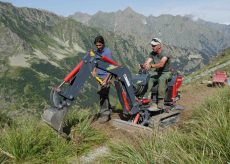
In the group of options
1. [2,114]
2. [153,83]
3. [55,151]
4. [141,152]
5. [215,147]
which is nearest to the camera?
[215,147]

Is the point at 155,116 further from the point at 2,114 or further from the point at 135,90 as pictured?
the point at 2,114

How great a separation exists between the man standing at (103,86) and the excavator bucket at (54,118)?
2.44m

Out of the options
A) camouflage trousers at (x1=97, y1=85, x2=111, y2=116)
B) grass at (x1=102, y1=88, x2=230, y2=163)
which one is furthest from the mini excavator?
grass at (x1=102, y1=88, x2=230, y2=163)

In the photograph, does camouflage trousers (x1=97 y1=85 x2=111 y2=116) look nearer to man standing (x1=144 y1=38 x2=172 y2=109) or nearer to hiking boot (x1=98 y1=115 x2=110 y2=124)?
hiking boot (x1=98 y1=115 x2=110 y2=124)

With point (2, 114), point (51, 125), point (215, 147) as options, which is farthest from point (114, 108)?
point (215, 147)

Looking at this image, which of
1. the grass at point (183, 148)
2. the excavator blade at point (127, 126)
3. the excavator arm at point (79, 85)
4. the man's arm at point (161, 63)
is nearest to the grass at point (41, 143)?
the excavator arm at point (79, 85)

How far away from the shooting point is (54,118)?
777 centimetres

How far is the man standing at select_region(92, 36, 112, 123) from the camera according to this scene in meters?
10.1

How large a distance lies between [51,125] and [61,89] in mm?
838

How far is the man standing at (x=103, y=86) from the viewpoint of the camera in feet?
33.2

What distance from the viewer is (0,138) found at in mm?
7262

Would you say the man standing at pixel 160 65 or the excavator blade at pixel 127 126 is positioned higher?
the man standing at pixel 160 65

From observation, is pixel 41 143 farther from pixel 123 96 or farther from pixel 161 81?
pixel 161 81

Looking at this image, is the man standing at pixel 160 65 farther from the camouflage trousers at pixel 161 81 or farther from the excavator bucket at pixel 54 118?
→ the excavator bucket at pixel 54 118
